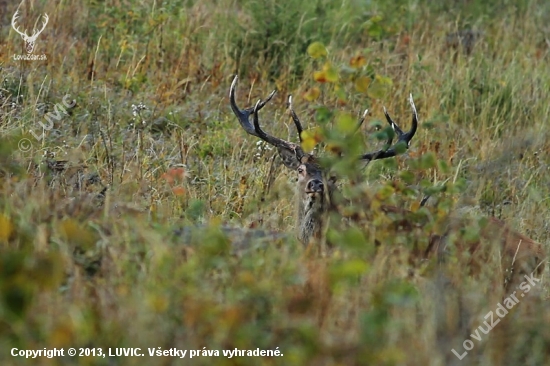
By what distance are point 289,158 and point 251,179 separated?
470mm

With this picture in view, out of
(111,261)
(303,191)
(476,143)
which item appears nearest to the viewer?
(111,261)

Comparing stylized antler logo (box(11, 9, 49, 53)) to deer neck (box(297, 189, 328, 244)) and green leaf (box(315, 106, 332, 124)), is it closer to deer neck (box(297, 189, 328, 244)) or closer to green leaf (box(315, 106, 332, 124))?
deer neck (box(297, 189, 328, 244))

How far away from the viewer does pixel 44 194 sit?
4.29 metres

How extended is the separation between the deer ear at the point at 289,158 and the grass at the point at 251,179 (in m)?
0.16

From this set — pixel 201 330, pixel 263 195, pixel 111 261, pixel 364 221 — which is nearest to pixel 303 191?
pixel 263 195

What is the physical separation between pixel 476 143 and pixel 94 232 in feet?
16.0

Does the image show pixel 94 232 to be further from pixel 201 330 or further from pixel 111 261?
pixel 201 330

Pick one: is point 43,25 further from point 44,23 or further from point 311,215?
point 311,215

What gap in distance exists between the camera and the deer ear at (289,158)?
6.38 meters

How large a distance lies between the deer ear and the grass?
159mm

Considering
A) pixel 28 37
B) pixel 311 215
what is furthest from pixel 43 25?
pixel 311 215

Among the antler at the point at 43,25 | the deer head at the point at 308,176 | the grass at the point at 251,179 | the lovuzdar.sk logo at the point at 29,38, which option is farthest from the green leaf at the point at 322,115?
the antler at the point at 43,25

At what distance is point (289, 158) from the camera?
6410 mm

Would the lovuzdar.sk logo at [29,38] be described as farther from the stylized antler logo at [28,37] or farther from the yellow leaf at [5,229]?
the yellow leaf at [5,229]
